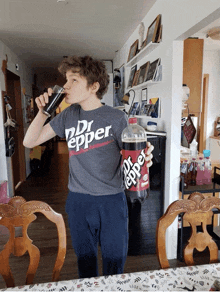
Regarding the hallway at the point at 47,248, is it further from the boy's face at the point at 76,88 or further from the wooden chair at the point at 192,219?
the boy's face at the point at 76,88

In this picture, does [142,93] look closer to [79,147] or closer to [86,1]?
[86,1]

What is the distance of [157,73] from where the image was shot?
2293 millimetres

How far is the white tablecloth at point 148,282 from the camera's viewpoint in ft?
2.60

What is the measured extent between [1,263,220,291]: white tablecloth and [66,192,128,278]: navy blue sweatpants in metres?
0.36

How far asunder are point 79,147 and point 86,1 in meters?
1.86

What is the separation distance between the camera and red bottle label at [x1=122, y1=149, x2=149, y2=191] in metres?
0.90

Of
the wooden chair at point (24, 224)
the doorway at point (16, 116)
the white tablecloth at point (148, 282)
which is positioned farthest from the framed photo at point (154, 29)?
the doorway at point (16, 116)

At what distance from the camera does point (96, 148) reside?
1148mm

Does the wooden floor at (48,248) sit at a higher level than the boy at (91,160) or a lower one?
lower

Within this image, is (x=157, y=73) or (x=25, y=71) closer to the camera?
(x=157, y=73)

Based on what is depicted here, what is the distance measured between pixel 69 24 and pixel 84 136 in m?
2.38

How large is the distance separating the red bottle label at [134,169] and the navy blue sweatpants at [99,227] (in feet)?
1.00

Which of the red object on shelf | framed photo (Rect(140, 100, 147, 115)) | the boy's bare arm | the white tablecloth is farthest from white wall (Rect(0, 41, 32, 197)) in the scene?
the white tablecloth

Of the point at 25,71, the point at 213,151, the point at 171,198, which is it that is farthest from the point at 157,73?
the point at 25,71
